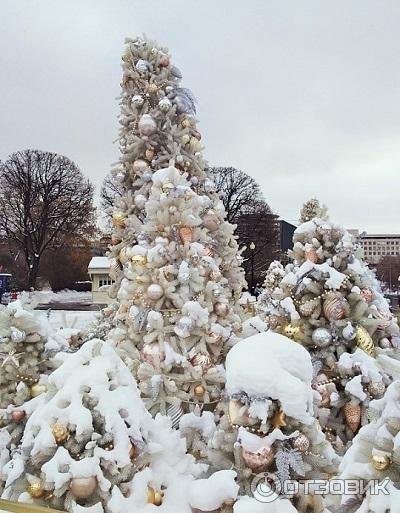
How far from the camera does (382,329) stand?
175 inches

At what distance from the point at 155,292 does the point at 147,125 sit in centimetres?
307

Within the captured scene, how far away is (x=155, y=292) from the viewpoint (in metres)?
4.80

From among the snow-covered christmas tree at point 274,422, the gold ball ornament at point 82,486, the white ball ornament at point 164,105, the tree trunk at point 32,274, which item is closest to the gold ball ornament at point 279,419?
the snow-covered christmas tree at point 274,422

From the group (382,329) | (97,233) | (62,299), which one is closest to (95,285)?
(62,299)

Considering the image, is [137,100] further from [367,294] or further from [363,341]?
[363,341]

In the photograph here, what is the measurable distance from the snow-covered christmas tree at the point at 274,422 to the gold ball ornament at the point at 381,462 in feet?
1.20

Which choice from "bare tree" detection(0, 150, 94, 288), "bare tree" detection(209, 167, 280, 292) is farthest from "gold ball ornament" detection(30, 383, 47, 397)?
"bare tree" detection(0, 150, 94, 288)

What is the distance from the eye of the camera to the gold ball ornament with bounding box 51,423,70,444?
7.06 feet

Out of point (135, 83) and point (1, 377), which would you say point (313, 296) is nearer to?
point (1, 377)

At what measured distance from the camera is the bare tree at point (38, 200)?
3622 cm

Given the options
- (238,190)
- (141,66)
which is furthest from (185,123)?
(238,190)

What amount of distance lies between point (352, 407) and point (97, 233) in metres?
38.9

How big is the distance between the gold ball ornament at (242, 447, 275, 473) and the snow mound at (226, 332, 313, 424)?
0.17m

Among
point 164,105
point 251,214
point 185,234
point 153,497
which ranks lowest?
point 153,497
